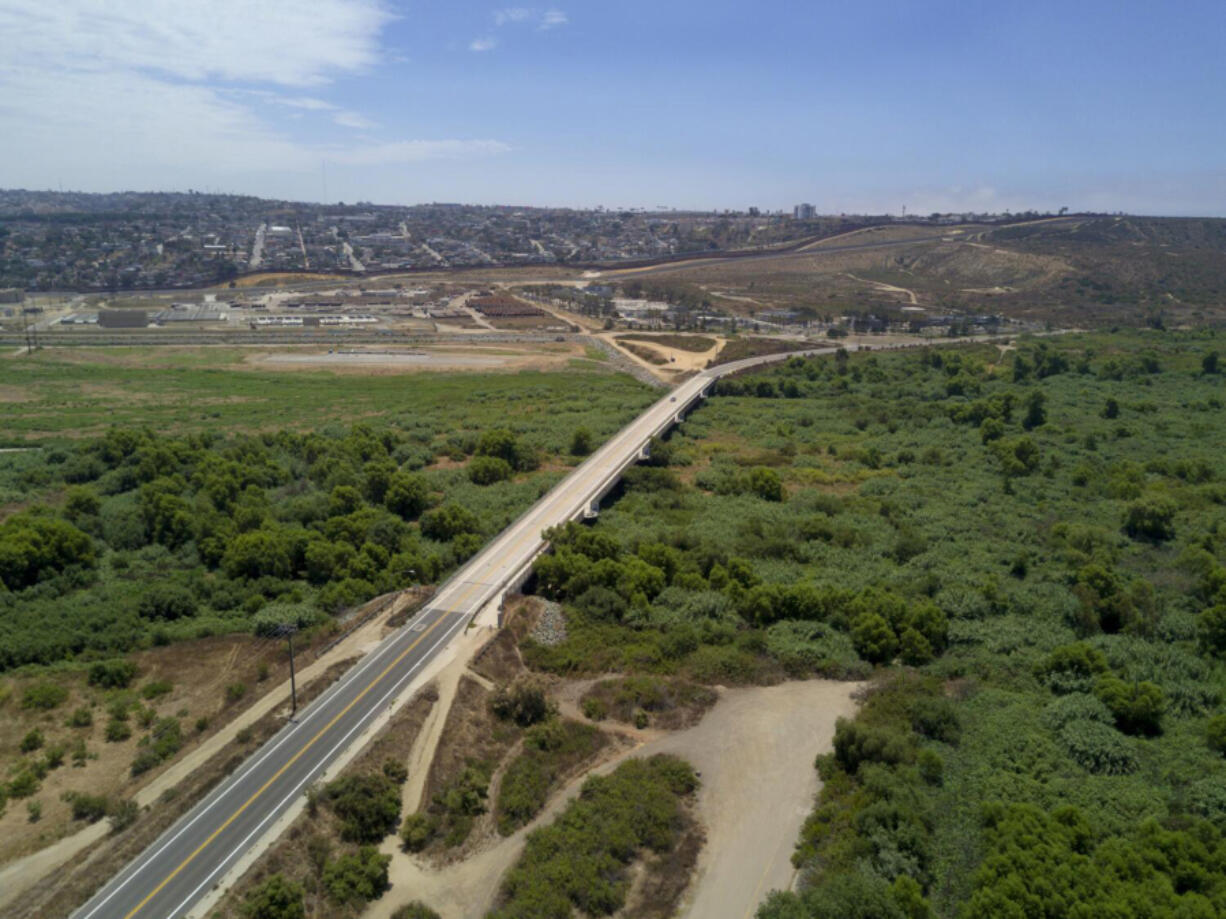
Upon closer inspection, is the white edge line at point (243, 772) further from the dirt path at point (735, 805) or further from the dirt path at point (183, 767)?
the dirt path at point (735, 805)

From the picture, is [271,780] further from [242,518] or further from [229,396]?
[229,396]

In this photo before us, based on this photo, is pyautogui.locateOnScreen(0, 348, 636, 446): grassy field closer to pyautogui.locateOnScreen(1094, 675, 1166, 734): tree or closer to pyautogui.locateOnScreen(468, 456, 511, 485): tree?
pyautogui.locateOnScreen(468, 456, 511, 485): tree

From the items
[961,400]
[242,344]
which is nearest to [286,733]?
[961,400]

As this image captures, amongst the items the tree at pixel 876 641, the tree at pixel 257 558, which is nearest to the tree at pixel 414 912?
the tree at pixel 876 641

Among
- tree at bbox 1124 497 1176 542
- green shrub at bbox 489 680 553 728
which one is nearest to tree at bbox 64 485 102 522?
green shrub at bbox 489 680 553 728

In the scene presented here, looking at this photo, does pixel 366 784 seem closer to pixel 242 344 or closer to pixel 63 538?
pixel 63 538

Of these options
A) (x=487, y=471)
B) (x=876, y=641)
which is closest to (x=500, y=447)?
(x=487, y=471)
